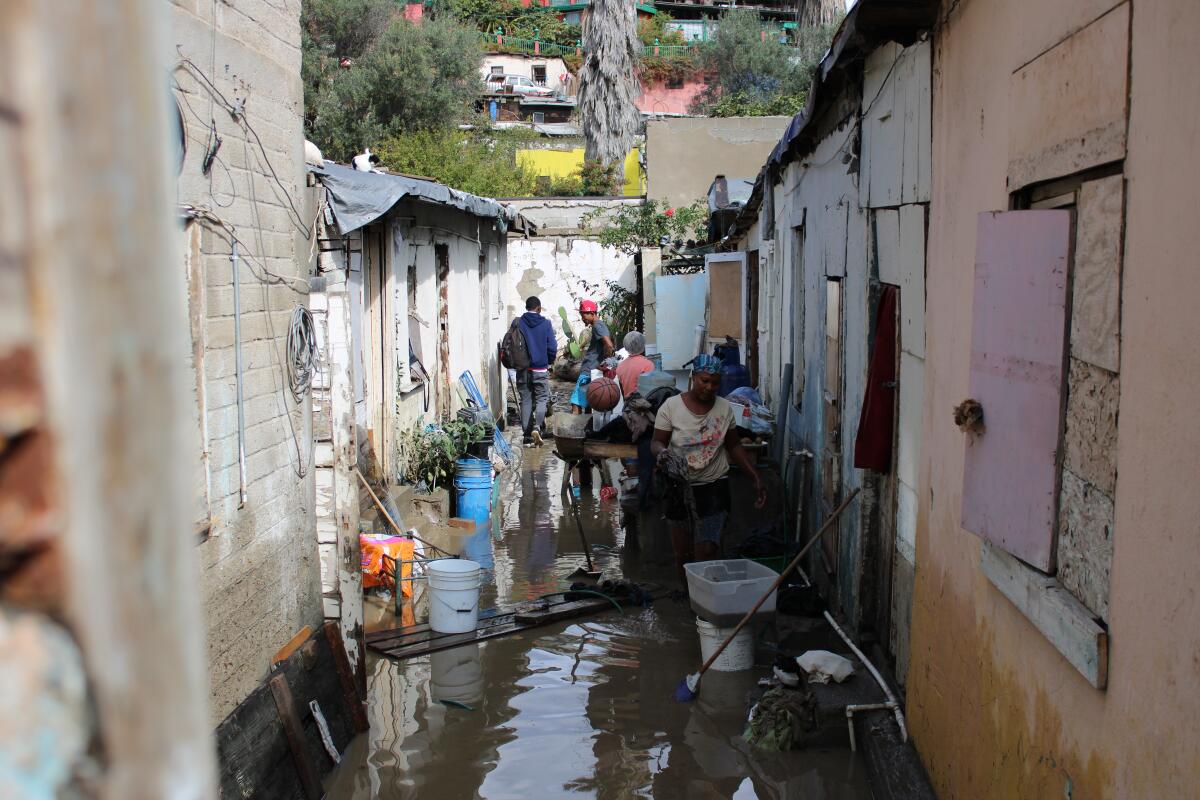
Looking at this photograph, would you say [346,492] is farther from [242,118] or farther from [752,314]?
[752,314]

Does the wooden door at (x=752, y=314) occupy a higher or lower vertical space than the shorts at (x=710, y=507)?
higher

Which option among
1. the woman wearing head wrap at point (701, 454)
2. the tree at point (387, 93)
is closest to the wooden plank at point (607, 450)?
the woman wearing head wrap at point (701, 454)

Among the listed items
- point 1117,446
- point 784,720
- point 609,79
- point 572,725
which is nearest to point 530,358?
→ point 572,725

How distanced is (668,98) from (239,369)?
151 feet

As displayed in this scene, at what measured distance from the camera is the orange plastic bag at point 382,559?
804 cm

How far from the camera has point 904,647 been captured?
18.4ft

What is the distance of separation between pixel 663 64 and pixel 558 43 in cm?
698

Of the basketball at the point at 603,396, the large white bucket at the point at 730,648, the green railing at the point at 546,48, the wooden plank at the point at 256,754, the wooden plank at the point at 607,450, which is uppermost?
the green railing at the point at 546,48

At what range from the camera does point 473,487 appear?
1084 centimetres

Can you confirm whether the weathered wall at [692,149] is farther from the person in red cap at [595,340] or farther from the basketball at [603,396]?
the basketball at [603,396]

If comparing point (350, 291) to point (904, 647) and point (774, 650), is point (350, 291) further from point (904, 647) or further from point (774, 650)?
point (904, 647)

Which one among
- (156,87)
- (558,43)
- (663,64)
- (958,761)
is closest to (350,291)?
(958,761)

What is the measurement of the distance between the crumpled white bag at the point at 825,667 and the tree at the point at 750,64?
3571cm

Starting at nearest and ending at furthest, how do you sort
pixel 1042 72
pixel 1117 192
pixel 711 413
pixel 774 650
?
pixel 1117 192 < pixel 1042 72 < pixel 774 650 < pixel 711 413
